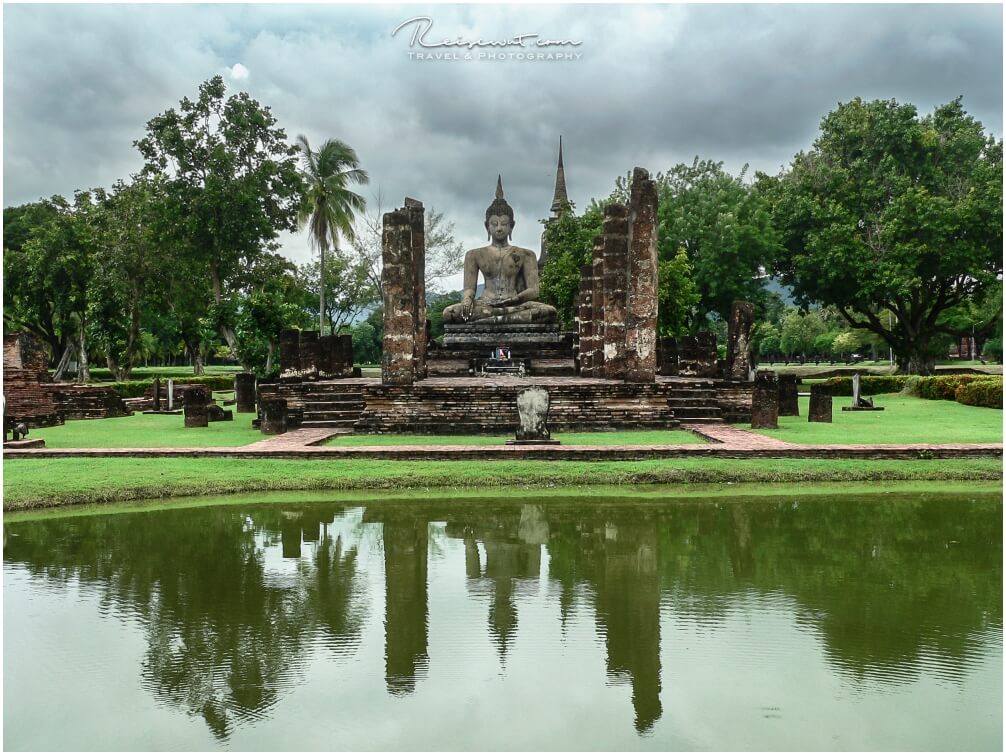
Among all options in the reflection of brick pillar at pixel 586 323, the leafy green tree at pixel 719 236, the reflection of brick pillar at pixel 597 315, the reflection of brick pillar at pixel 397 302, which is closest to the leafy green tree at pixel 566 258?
the leafy green tree at pixel 719 236

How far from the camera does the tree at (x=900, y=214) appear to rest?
2797 centimetres

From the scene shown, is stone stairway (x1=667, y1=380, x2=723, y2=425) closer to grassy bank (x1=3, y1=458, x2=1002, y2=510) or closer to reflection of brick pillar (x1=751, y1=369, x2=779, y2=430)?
reflection of brick pillar (x1=751, y1=369, x2=779, y2=430)

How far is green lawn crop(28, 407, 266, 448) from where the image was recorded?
13.3 m

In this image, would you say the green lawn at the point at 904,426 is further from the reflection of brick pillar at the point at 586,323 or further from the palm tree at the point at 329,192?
the palm tree at the point at 329,192

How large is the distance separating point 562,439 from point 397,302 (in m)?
4.04

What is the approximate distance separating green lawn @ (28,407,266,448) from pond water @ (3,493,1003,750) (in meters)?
5.44

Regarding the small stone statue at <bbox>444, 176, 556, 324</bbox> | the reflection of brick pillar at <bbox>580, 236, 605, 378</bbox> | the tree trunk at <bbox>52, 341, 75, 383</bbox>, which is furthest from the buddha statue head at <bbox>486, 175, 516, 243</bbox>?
the tree trunk at <bbox>52, 341, 75, 383</bbox>

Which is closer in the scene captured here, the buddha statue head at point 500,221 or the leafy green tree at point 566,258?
the buddha statue head at point 500,221

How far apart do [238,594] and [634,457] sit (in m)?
6.46

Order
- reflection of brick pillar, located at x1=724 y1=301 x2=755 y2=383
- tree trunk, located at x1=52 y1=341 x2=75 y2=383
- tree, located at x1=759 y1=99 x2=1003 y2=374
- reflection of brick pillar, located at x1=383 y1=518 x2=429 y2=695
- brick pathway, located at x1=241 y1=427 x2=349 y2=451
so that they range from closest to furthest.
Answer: reflection of brick pillar, located at x1=383 y1=518 x2=429 y2=695 → brick pathway, located at x1=241 y1=427 x2=349 y2=451 → reflection of brick pillar, located at x1=724 y1=301 x2=755 y2=383 → tree, located at x1=759 y1=99 x2=1003 y2=374 → tree trunk, located at x1=52 y1=341 x2=75 y2=383

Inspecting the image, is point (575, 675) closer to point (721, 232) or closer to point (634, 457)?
point (634, 457)

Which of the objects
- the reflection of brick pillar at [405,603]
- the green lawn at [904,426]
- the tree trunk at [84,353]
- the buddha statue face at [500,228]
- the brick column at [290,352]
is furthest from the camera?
the tree trunk at [84,353]

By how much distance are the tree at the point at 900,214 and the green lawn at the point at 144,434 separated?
70.0 feet

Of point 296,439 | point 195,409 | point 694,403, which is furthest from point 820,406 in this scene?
point 195,409
